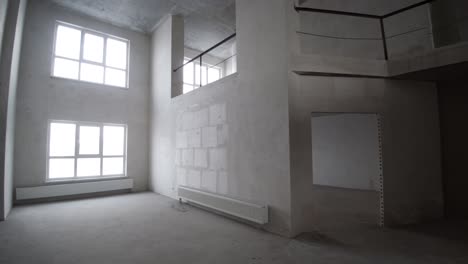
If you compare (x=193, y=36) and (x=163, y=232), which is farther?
(x=193, y=36)

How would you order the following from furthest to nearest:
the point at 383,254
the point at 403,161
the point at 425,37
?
the point at 425,37 < the point at 403,161 < the point at 383,254

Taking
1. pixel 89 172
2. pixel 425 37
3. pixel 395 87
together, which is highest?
pixel 425 37

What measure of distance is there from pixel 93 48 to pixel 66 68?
3.17ft

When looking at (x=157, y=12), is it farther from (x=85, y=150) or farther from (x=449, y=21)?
(x=449, y=21)

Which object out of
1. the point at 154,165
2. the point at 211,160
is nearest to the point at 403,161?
the point at 211,160

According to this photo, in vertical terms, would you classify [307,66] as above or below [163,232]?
above

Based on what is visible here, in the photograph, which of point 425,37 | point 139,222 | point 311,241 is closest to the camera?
point 311,241

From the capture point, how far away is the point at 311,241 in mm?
3203

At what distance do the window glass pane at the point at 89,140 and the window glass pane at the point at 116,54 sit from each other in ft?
6.78

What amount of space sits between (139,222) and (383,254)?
3751 millimetres

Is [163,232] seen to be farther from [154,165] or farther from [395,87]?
[395,87]

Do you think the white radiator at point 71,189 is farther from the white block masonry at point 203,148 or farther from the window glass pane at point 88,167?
the white block masonry at point 203,148

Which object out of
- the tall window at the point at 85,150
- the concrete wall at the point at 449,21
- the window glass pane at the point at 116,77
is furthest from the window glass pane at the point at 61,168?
the concrete wall at the point at 449,21

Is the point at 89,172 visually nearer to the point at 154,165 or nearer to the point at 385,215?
the point at 154,165
